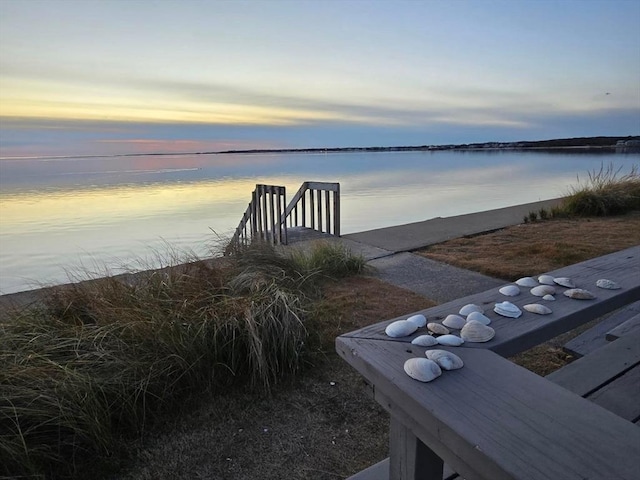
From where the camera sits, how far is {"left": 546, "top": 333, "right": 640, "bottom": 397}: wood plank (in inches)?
69.6

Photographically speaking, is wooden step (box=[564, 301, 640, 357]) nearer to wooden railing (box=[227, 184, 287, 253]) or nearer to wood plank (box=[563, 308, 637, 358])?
wood plank (box=[563, 308, 637, 358])

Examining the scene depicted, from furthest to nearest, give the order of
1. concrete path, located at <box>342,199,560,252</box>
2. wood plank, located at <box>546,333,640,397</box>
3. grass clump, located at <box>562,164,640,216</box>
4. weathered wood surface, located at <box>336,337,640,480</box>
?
grass clump, located at <box>562,164,640,216</box>, concrete path, located at <box>342,199,560,252</box>, wood plank, located at <box>546,333,640,397</box>, weathered wood surface, located at <box>336,337,640,480</box>

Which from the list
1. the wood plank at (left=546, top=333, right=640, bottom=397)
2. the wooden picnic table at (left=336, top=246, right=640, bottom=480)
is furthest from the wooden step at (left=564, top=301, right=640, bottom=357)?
the wooden picnic table at (left=336, top=246, right=640, bottom=480)

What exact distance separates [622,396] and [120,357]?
8.38 ft

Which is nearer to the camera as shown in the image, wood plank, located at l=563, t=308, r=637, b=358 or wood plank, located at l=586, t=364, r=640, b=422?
wood plank, located at l=586, t=364, r=640, b=422

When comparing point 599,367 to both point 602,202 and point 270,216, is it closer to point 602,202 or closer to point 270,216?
point 270,216

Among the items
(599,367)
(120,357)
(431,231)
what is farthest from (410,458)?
(431,231)

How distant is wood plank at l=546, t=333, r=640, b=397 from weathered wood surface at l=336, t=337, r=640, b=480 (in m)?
0.91

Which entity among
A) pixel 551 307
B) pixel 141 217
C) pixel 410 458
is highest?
pixel 551 307

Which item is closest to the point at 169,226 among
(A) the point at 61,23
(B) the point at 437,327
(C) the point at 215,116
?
(A) the point at 61,23

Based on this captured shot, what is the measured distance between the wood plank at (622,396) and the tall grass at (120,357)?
5.53 feet

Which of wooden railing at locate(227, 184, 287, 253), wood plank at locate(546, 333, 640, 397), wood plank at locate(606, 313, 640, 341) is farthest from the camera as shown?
wooden railing at locate(227, 184, 287, 253)

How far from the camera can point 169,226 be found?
11.8 metres

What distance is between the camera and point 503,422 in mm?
885
